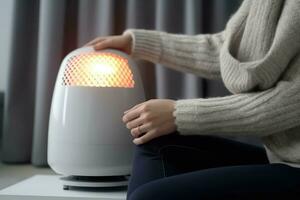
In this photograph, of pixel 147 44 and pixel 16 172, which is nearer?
pixel 147 44

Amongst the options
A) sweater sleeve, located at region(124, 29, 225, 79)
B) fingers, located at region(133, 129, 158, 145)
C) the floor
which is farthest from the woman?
the floor

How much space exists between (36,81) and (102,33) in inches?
12.8

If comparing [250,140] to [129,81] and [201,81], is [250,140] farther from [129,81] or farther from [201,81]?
[129,81]

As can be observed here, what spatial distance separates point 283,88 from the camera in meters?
0.67

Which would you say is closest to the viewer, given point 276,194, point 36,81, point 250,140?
point 276,194

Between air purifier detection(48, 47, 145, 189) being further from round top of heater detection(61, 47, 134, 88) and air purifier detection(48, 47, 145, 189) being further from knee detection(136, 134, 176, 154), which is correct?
knee detection(136, 134, 176, 154)

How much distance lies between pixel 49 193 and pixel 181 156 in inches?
14.7

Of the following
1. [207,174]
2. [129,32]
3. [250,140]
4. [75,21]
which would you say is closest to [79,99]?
[129,32]

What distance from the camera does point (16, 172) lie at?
131 cm

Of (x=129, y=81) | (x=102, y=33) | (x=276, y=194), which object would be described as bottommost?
(x=276, y=194)

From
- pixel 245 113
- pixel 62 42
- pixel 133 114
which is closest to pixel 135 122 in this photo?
pixel 133 114

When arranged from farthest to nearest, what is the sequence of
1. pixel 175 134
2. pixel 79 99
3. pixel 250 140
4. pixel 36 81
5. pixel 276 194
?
pixel 36 81, pixel 250 140, pixel 79 99, pixel 175 134, pixel 276 194

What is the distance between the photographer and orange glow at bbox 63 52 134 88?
0.96 meters

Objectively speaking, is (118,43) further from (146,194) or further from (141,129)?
(146,194)
